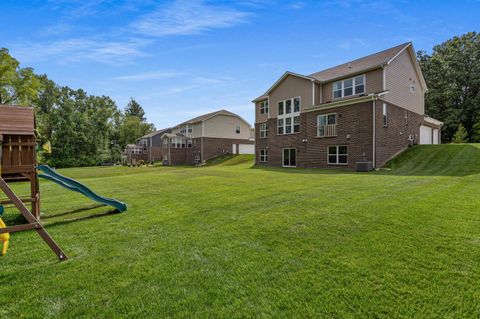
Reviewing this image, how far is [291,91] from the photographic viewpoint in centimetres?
2434

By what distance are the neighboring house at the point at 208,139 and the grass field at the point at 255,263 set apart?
3319 cm

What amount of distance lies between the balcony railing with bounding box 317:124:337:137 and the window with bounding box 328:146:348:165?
1.14m

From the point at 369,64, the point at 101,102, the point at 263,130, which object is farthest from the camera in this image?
the point at 101,102

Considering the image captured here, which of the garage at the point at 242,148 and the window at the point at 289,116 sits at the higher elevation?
the window at the point at 289,116

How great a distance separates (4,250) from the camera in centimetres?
389

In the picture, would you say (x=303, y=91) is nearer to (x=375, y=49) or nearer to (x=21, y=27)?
(x=375, y=49)

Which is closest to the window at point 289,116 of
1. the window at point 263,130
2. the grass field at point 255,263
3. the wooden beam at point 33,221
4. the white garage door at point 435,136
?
the window at point 263,130

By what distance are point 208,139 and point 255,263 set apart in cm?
3650

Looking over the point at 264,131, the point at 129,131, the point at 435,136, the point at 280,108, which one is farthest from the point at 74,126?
the point at 435,136

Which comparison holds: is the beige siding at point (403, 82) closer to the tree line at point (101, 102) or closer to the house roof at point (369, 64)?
the house roof at point (369, 64)

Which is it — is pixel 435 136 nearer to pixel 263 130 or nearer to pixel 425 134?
pixel 425 134

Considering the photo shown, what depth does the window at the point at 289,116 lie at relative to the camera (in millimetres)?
23847

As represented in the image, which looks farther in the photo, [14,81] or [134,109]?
[134,109]

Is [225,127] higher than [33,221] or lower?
higher
